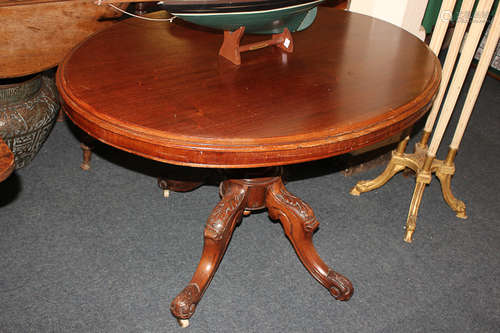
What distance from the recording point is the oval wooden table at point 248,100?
3.65 ft

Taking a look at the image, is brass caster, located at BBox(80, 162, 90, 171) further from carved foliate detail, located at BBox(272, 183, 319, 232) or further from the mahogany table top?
carved foliate detail, located at BBox(272, 183, 319, 232)

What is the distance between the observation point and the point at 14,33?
1780mm

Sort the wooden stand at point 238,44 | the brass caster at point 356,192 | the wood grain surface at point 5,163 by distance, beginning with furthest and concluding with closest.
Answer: the brass caster at point 356,192 < the wooden stand at point 238,44 < the wood grain surface at point 5,163

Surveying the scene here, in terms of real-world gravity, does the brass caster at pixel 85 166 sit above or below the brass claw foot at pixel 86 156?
below

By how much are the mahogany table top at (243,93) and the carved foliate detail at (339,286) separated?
0.63m

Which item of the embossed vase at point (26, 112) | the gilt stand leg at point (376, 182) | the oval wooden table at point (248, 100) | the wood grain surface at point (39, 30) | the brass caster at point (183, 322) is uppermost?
the oval wooden table at point (248, 100)

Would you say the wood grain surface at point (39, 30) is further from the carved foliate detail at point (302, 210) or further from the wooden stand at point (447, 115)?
the wooden stand at point (447, 115)

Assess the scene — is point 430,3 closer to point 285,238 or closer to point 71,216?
point 285,238

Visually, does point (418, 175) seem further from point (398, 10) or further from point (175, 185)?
point (175, 185)

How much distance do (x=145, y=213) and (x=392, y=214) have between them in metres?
1.07

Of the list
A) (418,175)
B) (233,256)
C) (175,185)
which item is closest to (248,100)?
(233,256)

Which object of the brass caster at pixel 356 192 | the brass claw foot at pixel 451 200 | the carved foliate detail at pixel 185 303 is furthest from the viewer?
the brass caster at pixel 356 192

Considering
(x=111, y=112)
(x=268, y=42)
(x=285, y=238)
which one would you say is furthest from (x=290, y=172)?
(x=111, y=112)

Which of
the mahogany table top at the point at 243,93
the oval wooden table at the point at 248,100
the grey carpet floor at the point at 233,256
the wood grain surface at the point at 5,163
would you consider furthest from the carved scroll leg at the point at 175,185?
the wood grain surface at the point at 5,163
